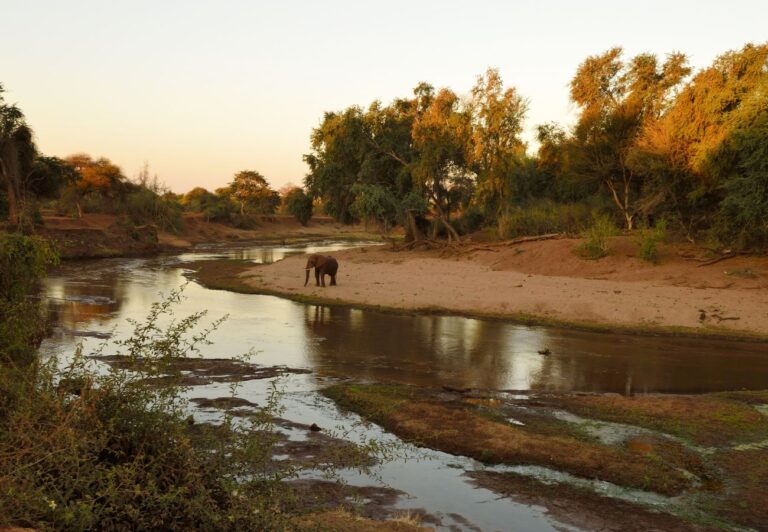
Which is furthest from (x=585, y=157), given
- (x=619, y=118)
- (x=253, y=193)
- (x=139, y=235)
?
(x=253, y=193)

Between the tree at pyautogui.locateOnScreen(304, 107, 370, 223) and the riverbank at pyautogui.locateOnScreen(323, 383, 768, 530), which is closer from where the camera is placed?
the riverbank at pyautogui.locateOnScreen(323, 383, 768, 530)

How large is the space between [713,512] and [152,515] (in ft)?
19.8

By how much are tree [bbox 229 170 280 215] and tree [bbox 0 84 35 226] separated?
48.4 metres

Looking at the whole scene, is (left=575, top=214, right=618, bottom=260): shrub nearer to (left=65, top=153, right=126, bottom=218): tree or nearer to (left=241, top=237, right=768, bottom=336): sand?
(left=241, top=237, right=768, bottom=336): sand

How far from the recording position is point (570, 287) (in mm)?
24812

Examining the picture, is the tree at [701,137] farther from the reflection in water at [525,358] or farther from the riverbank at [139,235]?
the riverbank at [139,235]

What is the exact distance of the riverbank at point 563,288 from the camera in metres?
19.8

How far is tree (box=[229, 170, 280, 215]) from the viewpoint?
94.8 meters

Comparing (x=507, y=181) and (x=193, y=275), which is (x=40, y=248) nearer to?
(x=193, y=275)

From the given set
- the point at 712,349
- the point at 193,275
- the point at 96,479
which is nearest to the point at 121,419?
the point at 96,479

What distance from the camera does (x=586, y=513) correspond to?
6.91 m

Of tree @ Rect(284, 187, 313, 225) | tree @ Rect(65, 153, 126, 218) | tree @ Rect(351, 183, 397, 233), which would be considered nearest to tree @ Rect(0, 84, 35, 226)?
tree @ Rect(65, 153, 126, 218)

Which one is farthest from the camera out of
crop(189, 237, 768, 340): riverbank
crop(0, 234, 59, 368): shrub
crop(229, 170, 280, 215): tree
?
crop(229, 170, 280, 215): tree

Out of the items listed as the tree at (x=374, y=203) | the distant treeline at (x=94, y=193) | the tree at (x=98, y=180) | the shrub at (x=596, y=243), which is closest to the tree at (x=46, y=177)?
the distant treeline at (x=94, y=193)
